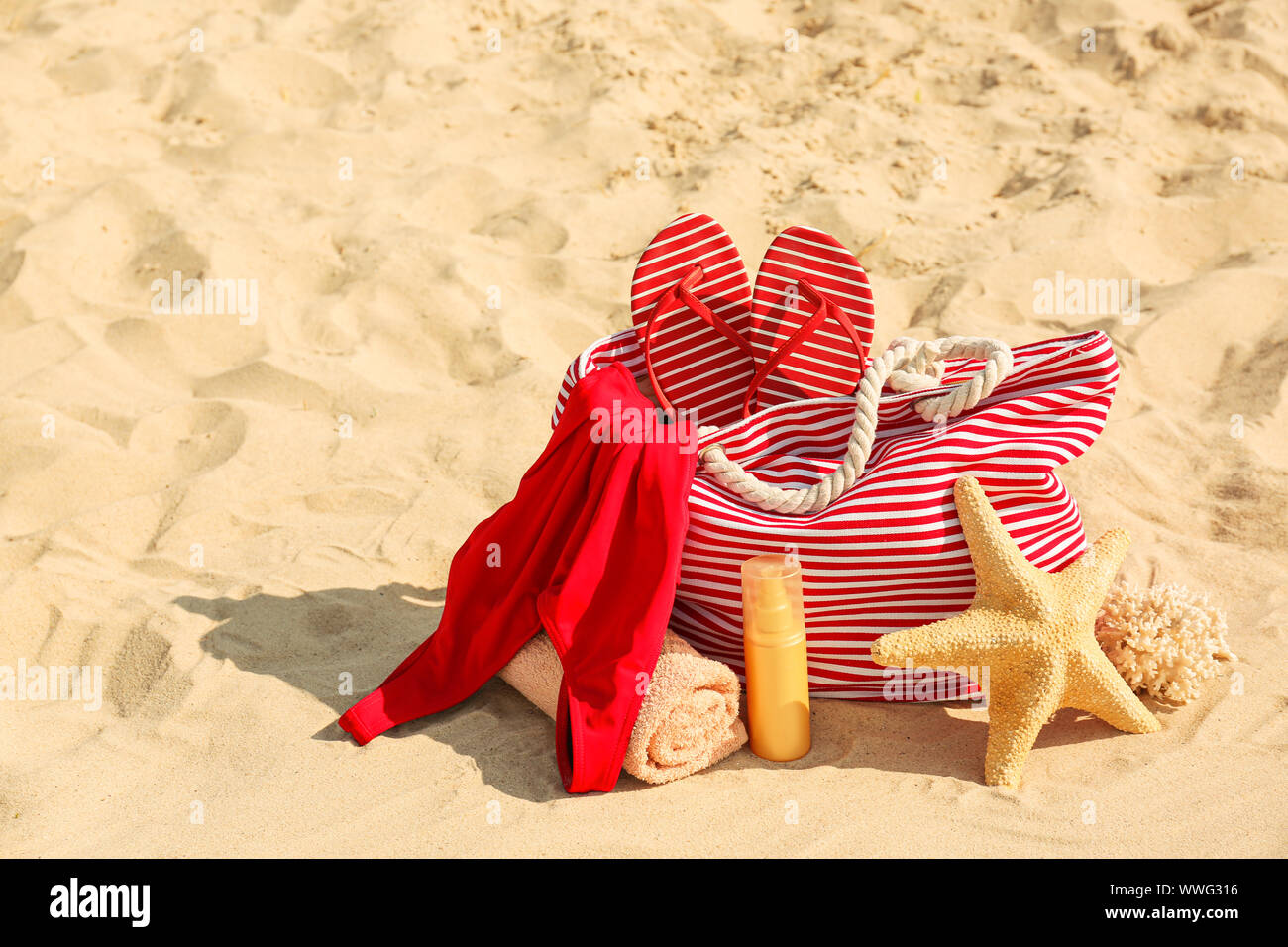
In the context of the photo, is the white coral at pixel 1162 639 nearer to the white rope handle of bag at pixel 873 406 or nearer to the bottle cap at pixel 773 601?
the white rope handle of bag at pixel 873 406

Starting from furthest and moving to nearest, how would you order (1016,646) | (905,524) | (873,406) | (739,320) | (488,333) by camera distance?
(488,333) < (739,320) < (873,406) < (905,524) < (1016,646)

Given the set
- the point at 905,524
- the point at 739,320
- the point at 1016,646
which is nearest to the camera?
the point at 1016,646

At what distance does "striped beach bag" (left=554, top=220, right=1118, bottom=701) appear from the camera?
259 cm

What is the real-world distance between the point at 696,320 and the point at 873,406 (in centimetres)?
66

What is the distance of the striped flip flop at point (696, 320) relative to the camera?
314 centimetres

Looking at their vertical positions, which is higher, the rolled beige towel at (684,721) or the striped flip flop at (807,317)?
the striped flip flop at (807,317)

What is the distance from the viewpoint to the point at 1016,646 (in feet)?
7.83

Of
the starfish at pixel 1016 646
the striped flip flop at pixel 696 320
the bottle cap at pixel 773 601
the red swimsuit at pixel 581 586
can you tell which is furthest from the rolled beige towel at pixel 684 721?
the striped flip flop at pixel 696 320

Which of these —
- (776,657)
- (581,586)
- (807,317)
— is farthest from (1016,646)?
(807,317)

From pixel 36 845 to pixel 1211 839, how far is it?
2.35 m

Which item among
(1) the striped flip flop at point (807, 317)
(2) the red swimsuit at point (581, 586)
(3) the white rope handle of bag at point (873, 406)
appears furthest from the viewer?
(1) the striped flip flop at point (807, 317)

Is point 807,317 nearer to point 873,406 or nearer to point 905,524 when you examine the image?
point 873,406

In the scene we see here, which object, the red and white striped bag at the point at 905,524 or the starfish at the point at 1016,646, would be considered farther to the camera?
the red and white striped bag at the point at 905,524

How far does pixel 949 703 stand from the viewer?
8.99 feet
